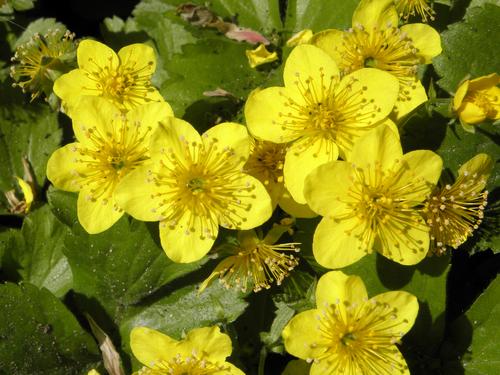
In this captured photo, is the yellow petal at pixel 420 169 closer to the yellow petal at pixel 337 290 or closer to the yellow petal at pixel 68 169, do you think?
the yellow petal at pixel 337 290

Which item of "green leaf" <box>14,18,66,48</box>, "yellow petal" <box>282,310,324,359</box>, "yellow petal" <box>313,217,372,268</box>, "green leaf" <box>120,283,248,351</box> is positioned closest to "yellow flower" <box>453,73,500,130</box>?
"yellow petal" <box>313,217,372,268</box>

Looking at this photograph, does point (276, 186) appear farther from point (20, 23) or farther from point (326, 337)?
point (20, 23)

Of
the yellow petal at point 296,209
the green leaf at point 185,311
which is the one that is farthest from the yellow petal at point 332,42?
the green leaf at point 185,311

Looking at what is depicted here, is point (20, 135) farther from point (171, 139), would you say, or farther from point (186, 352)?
point (186, 352)

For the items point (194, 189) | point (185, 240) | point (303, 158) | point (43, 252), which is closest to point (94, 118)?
point (194, 189)

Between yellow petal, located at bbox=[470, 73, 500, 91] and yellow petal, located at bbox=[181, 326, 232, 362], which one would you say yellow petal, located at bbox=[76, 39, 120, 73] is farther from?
yellow petal, located at bbox=[470, 73, 500, 91]

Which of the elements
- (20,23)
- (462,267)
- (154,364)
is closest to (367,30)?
(462,267)

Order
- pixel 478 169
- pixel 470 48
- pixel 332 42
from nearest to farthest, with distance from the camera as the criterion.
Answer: pixel 478 169 → pixel 332 42 → pixel 470 48
